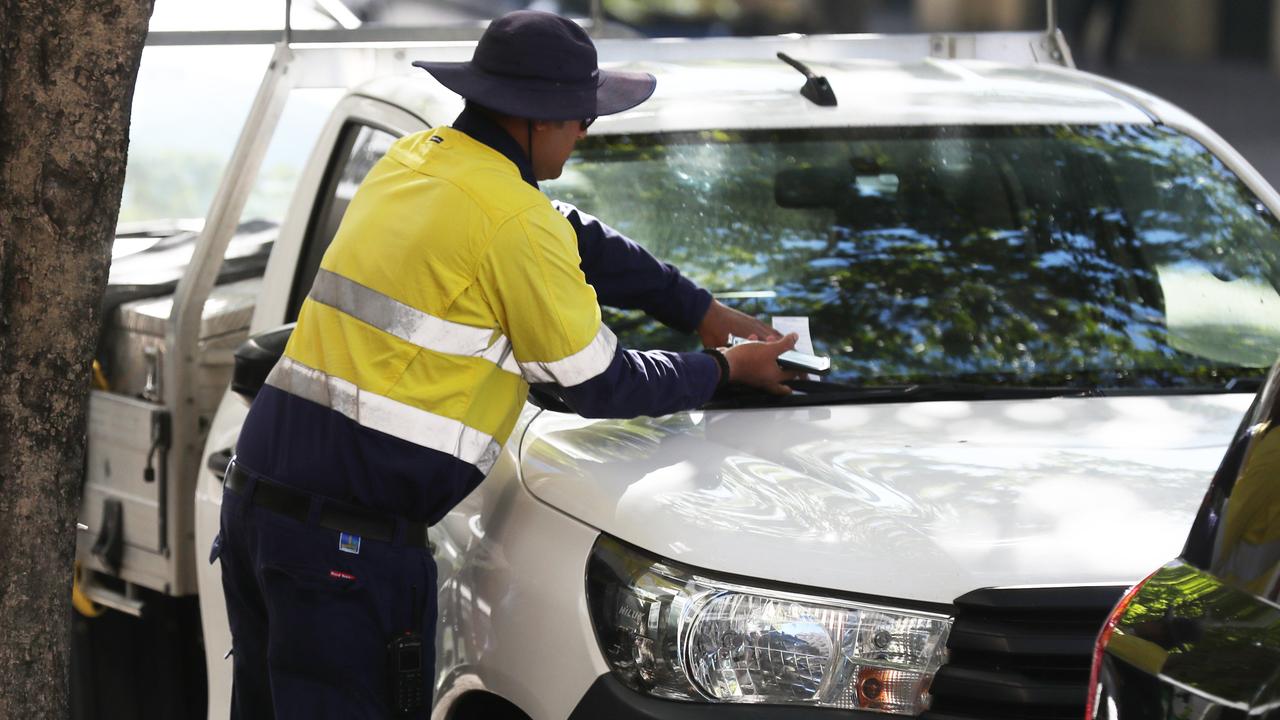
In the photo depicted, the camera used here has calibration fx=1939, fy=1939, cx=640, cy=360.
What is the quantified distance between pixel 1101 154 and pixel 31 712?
2.58 m

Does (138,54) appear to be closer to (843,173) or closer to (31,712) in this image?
(31,712)

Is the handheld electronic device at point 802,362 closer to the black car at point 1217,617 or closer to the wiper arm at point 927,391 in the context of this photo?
the wiper arm at point 927,391

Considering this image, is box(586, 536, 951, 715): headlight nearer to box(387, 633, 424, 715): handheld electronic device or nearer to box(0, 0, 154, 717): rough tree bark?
box(387, 633, 424, 715): handheld electronic device

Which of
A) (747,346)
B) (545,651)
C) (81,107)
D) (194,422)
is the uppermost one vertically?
(81,107)

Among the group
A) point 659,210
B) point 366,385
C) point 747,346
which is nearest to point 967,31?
point 659,210

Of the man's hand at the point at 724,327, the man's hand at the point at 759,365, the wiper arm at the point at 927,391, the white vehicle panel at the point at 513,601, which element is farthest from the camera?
the man's hand at the point at 724,327

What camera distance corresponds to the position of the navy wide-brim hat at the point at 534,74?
340cm

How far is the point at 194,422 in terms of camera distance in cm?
478

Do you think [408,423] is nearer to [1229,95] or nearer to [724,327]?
[724,327]

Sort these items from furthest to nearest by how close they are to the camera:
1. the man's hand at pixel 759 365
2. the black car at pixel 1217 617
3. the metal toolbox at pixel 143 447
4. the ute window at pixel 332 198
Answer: the metal toolbox at pixel 143 447 → the ute window at pixel 332 198 → the man's hand at pixel 759 365 → the black car at pixel 1217 617

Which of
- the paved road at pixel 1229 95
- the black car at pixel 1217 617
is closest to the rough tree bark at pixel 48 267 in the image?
the black car at pixel 1217 617

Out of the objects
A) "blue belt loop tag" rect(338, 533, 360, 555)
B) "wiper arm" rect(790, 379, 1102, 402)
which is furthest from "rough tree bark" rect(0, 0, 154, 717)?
"wiper arm" rect(790, 379, 1102, 402)

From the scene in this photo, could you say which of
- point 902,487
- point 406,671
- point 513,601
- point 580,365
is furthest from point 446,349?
point 902,487

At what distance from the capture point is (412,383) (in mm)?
3291
